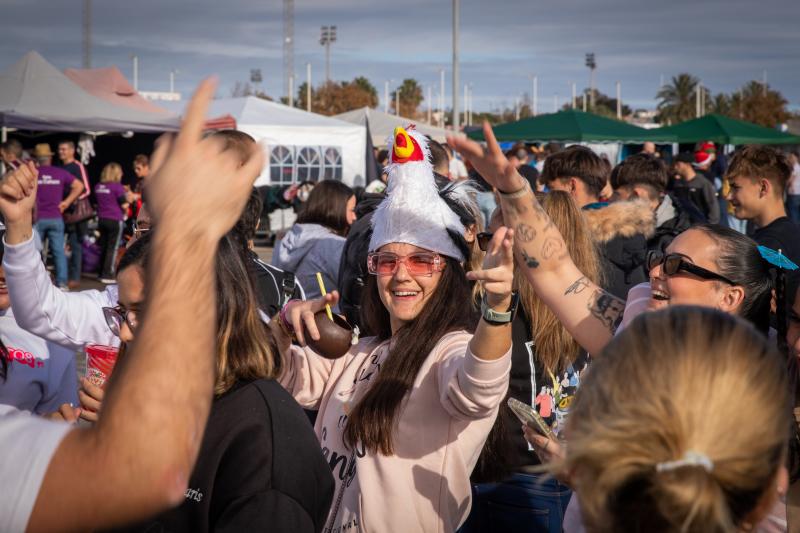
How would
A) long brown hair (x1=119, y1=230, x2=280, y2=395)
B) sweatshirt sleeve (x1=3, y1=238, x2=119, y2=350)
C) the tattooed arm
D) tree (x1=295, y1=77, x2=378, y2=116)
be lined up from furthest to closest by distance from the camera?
tree (x1=295, y1=77, x2=378, y2=116)
sweatshirt sleeve (x1=3, y1=238, x2=119, y2=350)
the tattooed arm
long brown hair (x1=119, y1=230, x2=280, y2=395)

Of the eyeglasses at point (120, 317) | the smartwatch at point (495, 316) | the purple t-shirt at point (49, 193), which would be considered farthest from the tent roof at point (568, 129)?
the eyeglasses at point (120, 317)

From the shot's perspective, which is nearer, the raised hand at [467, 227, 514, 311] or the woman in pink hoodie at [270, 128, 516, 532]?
the raised hand at [467, 227, 514, 311]

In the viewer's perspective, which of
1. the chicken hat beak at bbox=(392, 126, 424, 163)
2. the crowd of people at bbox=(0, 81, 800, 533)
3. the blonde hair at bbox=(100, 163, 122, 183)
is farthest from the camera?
the blonde hair at bbox=(100, 163, 122, 183)

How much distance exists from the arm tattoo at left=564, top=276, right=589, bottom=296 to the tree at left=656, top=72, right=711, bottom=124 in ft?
250

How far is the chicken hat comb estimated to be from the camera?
3090 millimetres

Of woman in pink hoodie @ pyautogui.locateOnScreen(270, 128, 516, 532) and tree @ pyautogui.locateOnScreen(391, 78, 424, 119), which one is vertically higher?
tree @ pyautogui.locateOnScreen(391, 78, 424, 119)

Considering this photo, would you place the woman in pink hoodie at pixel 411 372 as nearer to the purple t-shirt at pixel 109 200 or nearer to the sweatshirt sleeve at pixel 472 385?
the sweatshirt sleeve at pixel 472 385

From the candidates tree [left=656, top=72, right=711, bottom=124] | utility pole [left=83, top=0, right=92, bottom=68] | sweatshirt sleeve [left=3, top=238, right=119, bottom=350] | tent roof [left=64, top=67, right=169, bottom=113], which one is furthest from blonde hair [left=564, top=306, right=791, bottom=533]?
tree [left=656, top=72, right=711, bottom=124]

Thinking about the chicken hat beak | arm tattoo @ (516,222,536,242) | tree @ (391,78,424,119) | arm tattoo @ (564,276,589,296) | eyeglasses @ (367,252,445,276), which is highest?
tree @ (391,78,424,119)

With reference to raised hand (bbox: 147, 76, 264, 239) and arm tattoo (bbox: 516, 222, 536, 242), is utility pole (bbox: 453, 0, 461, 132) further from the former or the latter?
raised hand (bbox: 147, 76, 264, 239)

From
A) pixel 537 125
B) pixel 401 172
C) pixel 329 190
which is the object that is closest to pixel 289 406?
pixel 401 172

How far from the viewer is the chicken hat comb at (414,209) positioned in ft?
10.1

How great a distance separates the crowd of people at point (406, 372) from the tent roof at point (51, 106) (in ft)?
34.2

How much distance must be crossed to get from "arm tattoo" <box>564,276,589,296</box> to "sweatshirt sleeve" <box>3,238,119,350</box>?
69.1 inches
